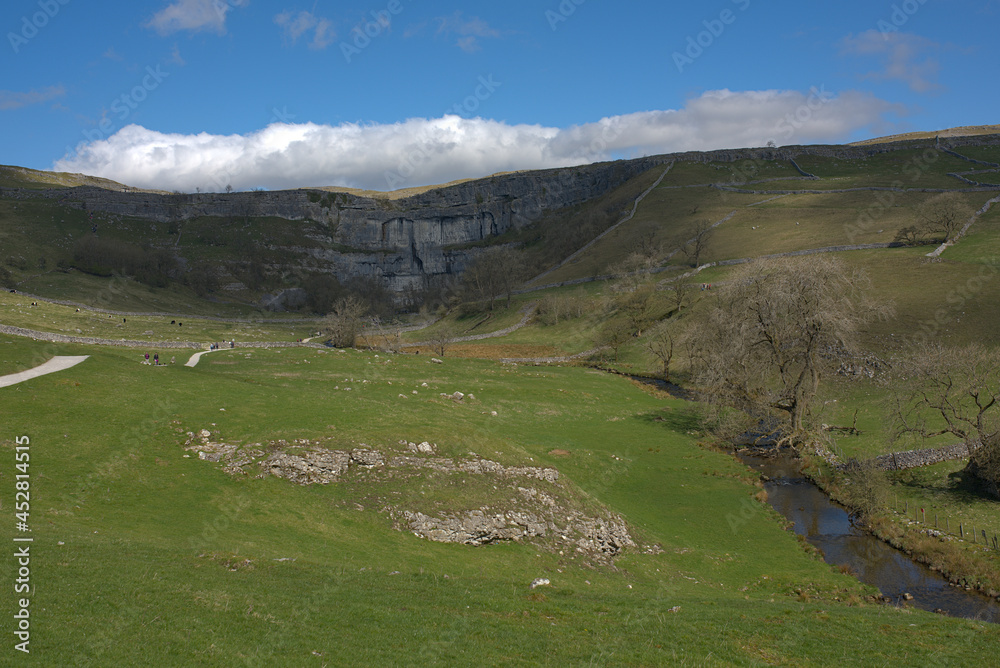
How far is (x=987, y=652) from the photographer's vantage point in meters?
14.8

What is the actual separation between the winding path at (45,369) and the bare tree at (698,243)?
94897mm

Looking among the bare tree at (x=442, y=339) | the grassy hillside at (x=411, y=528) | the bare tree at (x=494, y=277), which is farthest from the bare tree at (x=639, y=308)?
the bare tree at (x=494, y=277)

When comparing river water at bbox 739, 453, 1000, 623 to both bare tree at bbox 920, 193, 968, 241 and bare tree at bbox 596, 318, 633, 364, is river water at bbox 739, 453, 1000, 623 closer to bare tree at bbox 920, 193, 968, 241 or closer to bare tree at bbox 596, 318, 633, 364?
bare tree at bbox 596, 318, 633, 364

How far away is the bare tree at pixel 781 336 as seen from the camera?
125 feet

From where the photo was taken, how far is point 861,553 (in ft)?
89.0

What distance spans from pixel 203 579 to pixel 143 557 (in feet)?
7.68

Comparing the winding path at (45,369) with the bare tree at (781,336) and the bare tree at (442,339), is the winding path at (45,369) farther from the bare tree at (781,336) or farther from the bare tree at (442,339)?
the bare tree at (442,339)

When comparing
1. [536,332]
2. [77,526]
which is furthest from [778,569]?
[536,332]

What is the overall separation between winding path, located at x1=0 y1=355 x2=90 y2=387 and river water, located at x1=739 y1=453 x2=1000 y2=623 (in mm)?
40445

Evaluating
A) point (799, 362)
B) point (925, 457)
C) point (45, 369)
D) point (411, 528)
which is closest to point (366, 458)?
point (411, 528)

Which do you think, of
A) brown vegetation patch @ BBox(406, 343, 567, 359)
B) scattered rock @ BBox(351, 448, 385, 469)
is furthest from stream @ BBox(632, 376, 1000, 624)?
brown vegetation patch @ BBox(406, 343, 567, 359)

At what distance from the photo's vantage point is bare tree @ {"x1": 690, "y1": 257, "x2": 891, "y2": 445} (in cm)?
3819

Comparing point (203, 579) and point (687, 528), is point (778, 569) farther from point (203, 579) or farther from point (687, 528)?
→ point (203, 579)

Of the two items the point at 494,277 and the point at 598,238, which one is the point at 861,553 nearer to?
the point at 494,277
